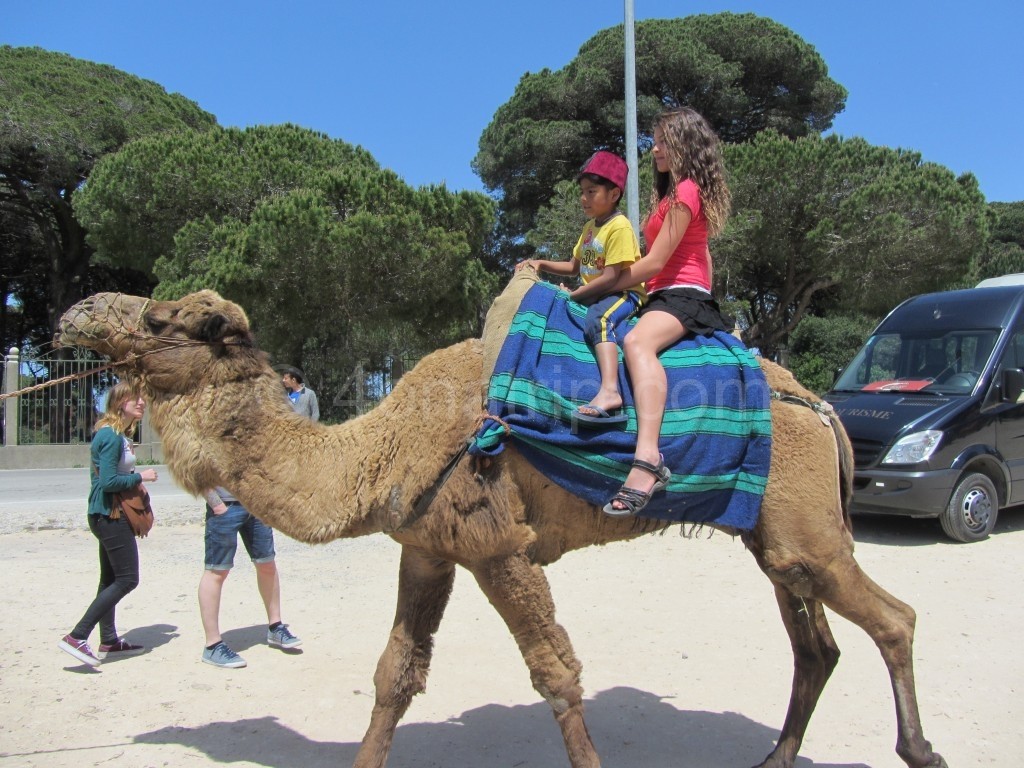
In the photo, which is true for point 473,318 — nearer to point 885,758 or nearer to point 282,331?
point 282,331

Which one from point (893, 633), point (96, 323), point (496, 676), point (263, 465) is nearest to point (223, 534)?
point (496, 676)

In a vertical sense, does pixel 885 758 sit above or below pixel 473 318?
below

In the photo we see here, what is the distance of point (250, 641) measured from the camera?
237 inches

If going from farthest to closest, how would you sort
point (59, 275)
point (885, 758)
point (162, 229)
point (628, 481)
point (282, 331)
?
point (59, 275)
point (162, 229)
point (282, 331)
point (885, 758)
point (628, 481)

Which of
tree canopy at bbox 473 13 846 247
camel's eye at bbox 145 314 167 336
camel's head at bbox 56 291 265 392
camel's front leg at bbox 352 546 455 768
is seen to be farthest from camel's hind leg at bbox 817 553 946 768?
tree canopy at bbox 473 13 846 247

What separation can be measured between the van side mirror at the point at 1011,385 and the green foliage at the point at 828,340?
17.5 metres

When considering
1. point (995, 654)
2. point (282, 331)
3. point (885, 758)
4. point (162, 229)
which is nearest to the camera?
point (885, 758)

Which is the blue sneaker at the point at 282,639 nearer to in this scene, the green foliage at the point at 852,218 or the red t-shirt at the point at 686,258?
the red t-shirt at the point at 686,258

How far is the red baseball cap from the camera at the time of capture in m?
3.69

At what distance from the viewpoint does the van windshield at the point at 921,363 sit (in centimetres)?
986

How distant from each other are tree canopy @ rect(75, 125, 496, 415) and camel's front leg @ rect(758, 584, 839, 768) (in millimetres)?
15135

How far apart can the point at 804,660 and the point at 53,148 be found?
26323 millimetres

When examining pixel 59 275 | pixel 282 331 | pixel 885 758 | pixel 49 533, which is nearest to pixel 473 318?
pixel 282 331

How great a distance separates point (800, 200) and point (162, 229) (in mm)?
16736
